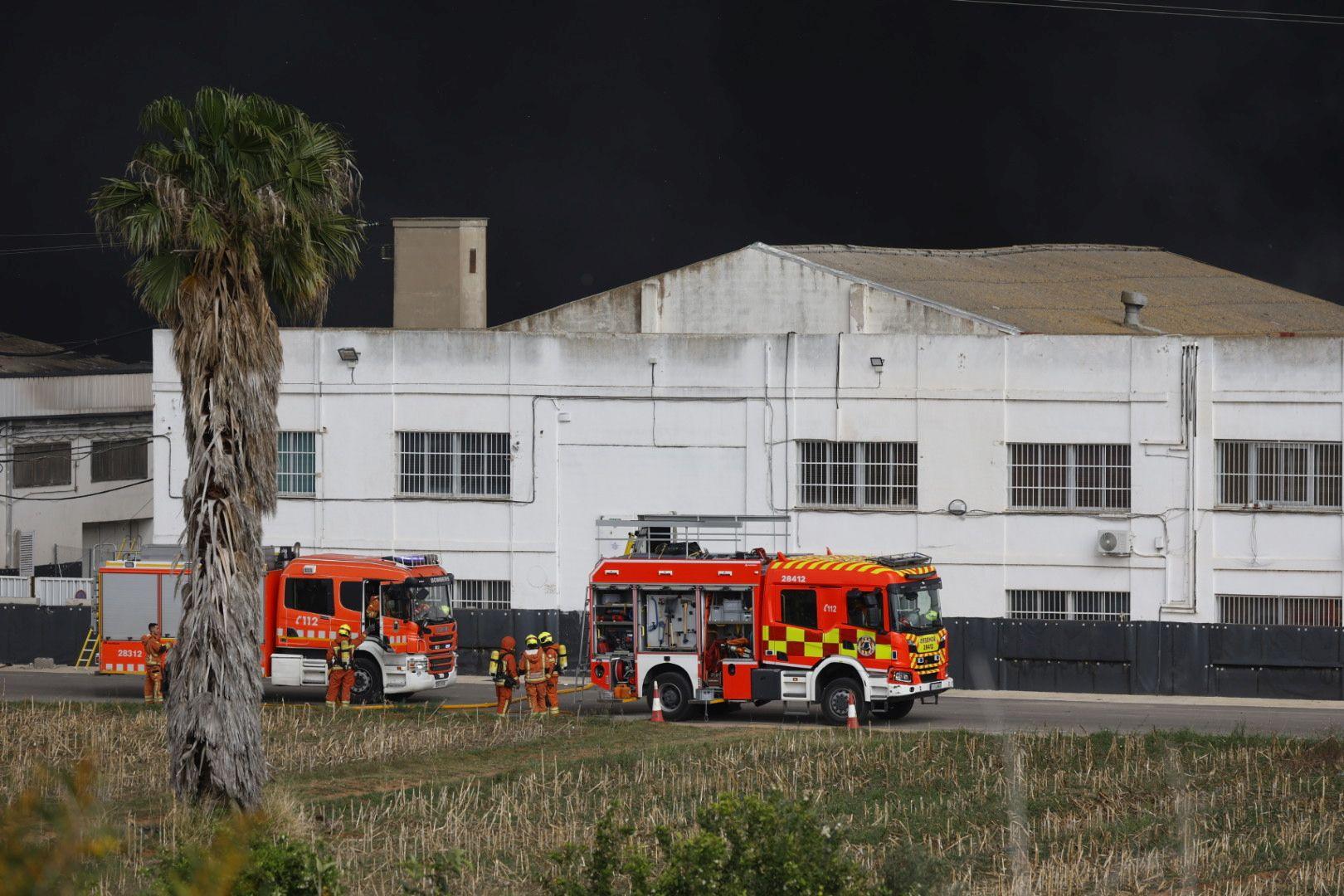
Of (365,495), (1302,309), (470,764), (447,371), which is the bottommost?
(470,764)

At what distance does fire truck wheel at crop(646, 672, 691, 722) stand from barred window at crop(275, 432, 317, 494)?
39.6ft

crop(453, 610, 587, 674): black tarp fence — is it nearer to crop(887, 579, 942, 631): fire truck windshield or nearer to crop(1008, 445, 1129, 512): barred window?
crop(1008, 445, 1129, 512): barred window

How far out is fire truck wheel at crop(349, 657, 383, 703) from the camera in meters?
30.5

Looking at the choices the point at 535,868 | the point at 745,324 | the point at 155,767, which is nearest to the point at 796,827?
the point at 535,868

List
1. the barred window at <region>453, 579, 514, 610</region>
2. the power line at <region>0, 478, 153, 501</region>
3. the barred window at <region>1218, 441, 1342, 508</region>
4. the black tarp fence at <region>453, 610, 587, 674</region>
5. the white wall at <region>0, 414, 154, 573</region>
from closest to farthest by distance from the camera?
1. the barred window at <region>1218, 441, 1342, 508</region>
2. the black tarp fence at <region>453, 610, 587, 674</region>
3. the barred window at <region>453, 579, 514, 610</region>
4. the power line at <region>0, 478, 153, 501</region>
5. the white wall at <region>0, 414, 154, 573</region>

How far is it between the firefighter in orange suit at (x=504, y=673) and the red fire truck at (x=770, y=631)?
1549 mm

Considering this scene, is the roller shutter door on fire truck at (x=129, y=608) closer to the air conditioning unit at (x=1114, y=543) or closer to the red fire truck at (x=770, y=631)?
the red fire truck at (x=770, y=631)

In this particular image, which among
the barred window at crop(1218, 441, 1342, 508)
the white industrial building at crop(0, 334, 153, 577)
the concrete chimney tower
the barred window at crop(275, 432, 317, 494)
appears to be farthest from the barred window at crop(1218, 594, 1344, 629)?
the white industrial building at crop(0, 334, 153, 577)

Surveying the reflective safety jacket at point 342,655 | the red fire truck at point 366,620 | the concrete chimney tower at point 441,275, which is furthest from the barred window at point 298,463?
the reflective safety jacket at point 342,655

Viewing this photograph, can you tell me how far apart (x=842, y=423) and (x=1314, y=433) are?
9.34m

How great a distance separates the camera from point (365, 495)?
37.4 meters

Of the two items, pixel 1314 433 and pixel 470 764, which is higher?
pixel 1314 433

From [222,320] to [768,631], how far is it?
1240 cm

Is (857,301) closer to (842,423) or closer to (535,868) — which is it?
(842,423)
